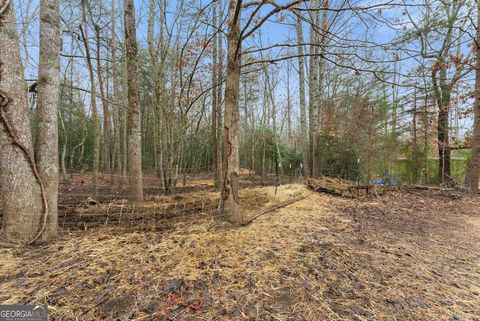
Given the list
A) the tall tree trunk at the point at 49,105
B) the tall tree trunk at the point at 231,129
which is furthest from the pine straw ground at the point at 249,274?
the tall tree trunk at the point at 49,105

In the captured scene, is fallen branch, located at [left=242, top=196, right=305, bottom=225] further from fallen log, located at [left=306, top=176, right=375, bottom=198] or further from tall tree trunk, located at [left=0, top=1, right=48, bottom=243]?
tall tree trunk, located at [left=0, top=1, right=48, bottom=243]

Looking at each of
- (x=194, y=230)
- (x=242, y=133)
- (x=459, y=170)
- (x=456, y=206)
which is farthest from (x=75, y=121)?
(x=459, y=170)

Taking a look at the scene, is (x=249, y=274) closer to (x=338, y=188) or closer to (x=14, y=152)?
(x=14, y=152)

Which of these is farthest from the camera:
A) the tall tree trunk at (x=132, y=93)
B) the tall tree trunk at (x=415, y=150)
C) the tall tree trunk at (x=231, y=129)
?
the tall tree trunk at (x=415, y=150)

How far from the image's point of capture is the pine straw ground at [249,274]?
1322 mm

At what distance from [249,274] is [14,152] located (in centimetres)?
229

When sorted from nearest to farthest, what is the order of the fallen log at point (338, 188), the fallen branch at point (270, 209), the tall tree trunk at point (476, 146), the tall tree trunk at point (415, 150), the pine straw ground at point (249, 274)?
the pine straw ground at point (249, 274), the fallen branch at point (270, 209), the fallen log at point (338, 188), the tall tree trunk at point (476, 146), the tall tree trunk at point (415, 150)

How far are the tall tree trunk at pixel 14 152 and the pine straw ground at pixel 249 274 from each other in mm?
230

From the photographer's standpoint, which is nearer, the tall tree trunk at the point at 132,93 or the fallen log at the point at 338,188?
the tall tree trunk at the point at 132,93

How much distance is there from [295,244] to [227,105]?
5.68 feet

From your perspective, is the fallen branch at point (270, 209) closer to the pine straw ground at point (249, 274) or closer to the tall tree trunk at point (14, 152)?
the pine straw ground at point (249, 274)

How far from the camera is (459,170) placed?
8.65 m

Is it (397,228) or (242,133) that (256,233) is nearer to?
(397,228)

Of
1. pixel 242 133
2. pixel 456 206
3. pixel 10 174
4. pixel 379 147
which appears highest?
pixel 242 133
